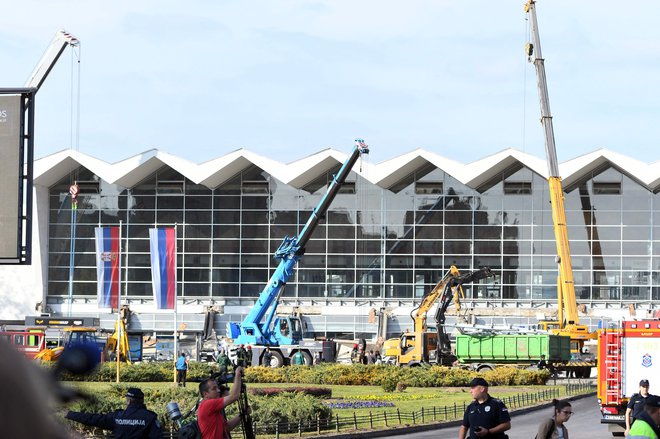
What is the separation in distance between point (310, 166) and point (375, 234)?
5.25 m

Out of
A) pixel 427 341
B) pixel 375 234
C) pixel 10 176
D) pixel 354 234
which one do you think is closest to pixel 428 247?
pixel 375 234

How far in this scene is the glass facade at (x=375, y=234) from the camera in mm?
62594

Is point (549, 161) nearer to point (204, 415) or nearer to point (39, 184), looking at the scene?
point (39, 184)

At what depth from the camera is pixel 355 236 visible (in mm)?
64812

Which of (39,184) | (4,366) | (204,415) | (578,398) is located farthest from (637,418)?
(39,184)

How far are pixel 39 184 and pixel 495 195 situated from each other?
25.4 meters

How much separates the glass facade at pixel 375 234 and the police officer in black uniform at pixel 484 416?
5313 centimetres

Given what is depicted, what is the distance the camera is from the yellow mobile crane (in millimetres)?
50125

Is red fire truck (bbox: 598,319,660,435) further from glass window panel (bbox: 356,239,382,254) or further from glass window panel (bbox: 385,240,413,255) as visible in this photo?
glass window panel (bbox: 356,239,382,254)

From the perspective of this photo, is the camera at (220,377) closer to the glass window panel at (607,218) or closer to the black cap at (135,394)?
the black cap at (135,394)

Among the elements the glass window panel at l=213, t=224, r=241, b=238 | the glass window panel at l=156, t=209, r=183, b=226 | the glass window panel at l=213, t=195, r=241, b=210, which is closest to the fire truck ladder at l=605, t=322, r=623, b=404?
the glass window panel at l=213, t=224, r=241, b=238

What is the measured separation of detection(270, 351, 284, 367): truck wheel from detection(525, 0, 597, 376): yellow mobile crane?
11826 millimetres

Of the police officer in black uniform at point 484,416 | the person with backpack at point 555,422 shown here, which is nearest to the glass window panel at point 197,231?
the police officer in black uniform at point 484,416

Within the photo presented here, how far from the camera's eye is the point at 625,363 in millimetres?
21250
